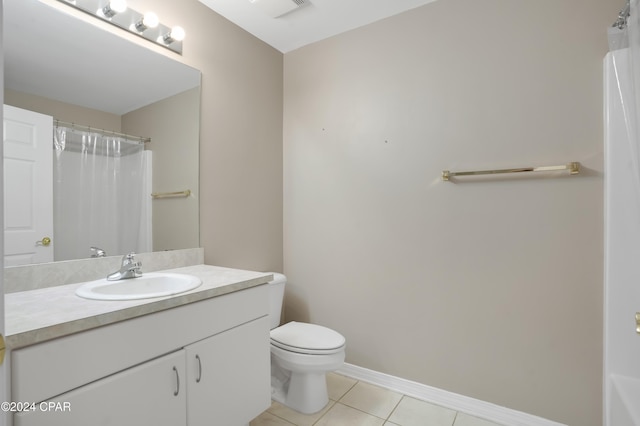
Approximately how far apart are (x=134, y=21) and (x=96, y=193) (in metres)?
0.90

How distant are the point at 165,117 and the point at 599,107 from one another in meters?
2.21

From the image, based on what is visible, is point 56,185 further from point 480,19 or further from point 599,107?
point 599,107

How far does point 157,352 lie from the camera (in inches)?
45.4

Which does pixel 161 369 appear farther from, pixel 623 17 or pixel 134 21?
pixel 623 17

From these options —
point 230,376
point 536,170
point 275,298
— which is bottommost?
point 230,376

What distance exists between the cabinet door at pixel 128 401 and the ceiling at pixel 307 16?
1.96 meters

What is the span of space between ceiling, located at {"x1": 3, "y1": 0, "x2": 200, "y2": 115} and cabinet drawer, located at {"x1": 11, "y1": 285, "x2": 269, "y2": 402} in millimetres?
1063

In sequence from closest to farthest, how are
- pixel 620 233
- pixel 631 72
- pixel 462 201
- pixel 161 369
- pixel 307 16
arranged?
1. pixel 161 369
2. pixel 631 72
3. pixel 620 233
4. pixel 462 201
5. pixel 307 16

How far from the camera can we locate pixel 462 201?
1870 millimetres

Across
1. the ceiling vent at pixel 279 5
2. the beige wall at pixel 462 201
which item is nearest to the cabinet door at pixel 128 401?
→ the beige wall at pixel 462 201

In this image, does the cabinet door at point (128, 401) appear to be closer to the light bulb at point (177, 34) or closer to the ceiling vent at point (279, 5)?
the light bulb at point (177, 34)

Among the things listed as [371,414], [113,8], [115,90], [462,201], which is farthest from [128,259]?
[462,201]

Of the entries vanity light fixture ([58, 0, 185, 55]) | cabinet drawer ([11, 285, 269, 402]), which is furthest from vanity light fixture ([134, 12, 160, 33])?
cabinet drawer ([11, 285, 269, 402])

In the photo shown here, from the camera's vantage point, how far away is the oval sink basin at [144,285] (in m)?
1.31
